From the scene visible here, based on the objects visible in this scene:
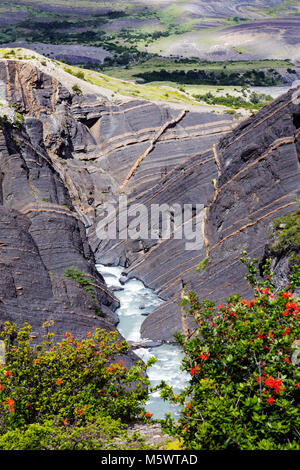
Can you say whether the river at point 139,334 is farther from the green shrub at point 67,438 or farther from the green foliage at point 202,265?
the green shrub at point 67,438

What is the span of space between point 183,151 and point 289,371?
3818 cm

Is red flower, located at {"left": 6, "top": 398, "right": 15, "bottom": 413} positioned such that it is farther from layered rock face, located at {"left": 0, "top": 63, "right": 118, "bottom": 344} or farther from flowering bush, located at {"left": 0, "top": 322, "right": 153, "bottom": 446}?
layered rock face, located at {"left": 0, "top": 63, "right": 118, "bottom": 344}

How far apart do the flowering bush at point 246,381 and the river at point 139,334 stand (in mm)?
7291

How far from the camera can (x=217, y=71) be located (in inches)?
4624

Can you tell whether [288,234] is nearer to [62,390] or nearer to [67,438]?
[62,390]

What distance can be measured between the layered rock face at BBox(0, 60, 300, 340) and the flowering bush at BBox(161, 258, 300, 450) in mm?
11789

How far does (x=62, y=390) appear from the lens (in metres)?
13.6

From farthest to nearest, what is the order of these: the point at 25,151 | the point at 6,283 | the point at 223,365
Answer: the point at 25,151
the point at 6,283
the point at 223,365

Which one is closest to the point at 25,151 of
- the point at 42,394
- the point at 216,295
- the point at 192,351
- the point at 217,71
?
the point at 216,295

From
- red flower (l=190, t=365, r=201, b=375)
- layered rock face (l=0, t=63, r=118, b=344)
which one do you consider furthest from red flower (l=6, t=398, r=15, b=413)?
layered rock face (l=0, t=63, r=118, b=344)

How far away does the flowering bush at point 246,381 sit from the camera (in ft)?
30.1

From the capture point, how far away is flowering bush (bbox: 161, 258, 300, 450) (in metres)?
9.19

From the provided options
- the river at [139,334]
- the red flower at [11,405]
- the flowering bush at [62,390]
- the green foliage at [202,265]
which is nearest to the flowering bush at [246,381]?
the flowering bush at [62,390]

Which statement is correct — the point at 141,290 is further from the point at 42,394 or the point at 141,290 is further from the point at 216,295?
the point at 42,394
